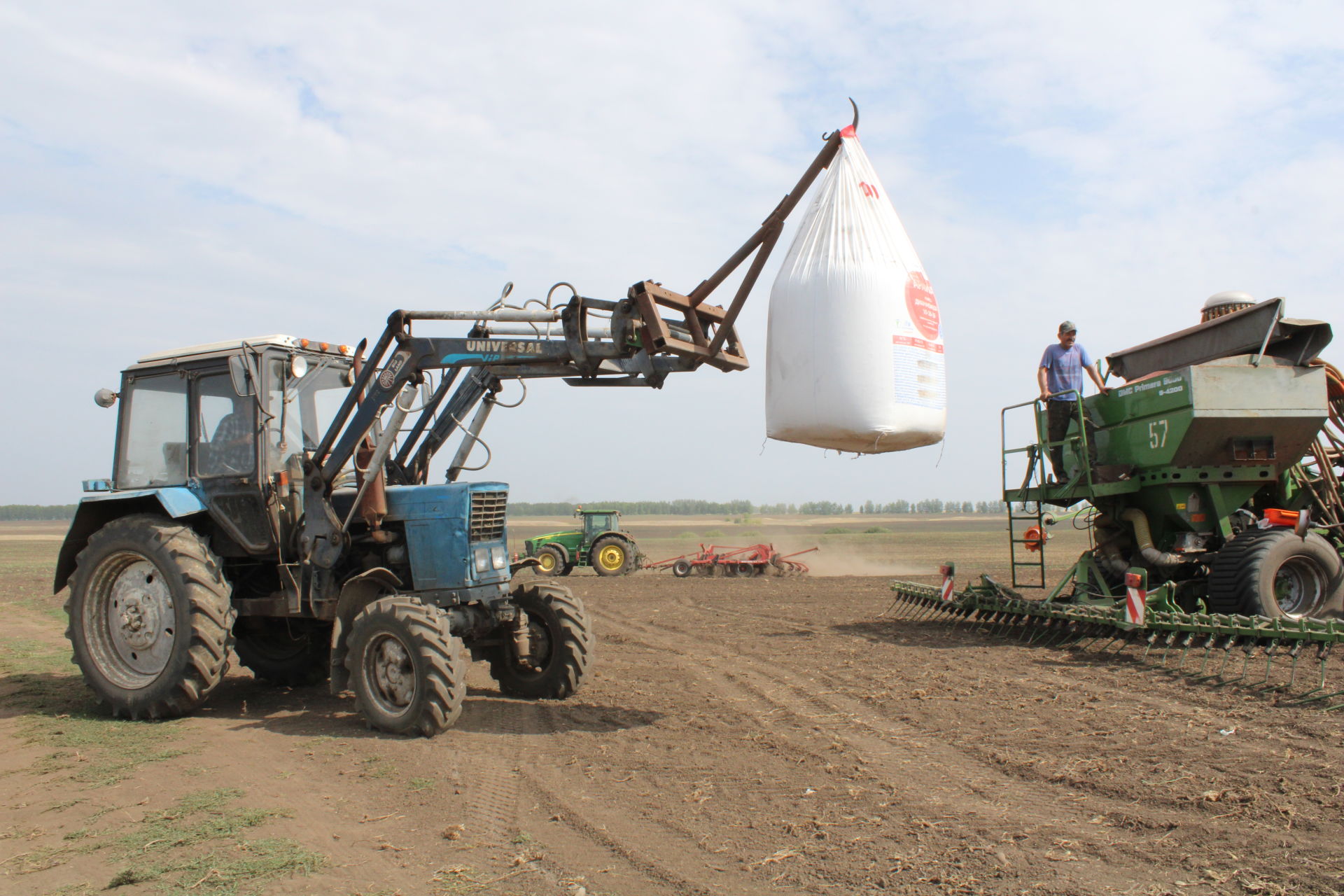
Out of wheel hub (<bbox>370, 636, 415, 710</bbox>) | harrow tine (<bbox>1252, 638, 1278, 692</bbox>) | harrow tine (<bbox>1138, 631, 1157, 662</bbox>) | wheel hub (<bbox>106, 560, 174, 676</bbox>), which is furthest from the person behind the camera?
harrow tine (<bbox>1138, 631, 1157, 662</bbox>)

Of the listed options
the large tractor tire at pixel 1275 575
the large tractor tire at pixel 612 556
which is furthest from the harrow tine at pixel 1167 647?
the large tractor tire at pixel 612 556

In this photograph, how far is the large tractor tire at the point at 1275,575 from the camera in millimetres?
7125

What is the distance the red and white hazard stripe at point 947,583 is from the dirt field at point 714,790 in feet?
6.77

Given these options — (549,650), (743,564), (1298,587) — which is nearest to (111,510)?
(549,650)

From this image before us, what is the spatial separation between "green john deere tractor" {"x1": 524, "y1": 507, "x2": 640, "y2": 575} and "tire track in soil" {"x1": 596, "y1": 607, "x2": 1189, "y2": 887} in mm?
→ 13471

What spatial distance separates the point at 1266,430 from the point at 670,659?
5.56m

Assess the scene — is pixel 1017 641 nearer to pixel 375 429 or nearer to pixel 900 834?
pixel 900 834

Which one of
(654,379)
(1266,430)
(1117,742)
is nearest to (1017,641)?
(1266,430)

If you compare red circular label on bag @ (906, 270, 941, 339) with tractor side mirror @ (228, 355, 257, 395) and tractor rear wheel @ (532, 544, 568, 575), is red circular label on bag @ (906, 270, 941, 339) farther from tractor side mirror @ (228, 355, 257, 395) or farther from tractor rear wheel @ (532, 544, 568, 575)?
tractor rear wheel @ (532, 544, 568, 575)

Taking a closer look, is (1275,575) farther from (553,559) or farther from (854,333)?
(553,559)

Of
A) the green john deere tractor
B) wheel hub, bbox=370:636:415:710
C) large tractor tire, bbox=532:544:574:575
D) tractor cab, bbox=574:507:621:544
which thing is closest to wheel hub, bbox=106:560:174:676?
wheel hub, bbox=370:636:415:710

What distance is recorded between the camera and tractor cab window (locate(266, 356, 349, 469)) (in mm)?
6188

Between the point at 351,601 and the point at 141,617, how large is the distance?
5.02 ft

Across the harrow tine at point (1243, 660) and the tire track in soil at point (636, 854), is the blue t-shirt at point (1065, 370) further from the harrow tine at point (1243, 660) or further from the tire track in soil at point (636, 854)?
the tire track in soil at point (636, 854)
